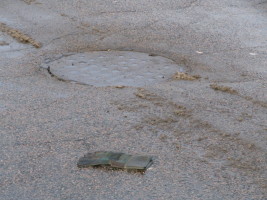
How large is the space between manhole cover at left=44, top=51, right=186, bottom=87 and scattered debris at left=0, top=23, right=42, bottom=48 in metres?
0.93

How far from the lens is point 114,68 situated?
7562mm

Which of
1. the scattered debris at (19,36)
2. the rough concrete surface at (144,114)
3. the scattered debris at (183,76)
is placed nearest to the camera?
the rough concrete surface at (144,114)

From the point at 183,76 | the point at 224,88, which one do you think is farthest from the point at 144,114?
the point at 183,76

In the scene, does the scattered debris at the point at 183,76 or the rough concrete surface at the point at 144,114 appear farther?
the scattered debris at the point at 183,76

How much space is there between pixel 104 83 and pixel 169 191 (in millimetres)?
2693

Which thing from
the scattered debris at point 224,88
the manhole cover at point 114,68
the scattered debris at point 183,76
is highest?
the scattered debris at point 224,88

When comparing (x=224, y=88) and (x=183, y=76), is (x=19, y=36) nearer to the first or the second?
(x=183, y=76)

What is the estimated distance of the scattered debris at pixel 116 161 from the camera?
16.1ft

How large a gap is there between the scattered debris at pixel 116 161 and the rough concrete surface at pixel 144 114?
68 mm

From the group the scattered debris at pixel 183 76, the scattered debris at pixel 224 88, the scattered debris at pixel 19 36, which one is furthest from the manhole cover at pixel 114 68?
the scattered debris at pixel 19 36

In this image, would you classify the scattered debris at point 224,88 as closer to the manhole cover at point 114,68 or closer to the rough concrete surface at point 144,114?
the rough concrete surface at point 144,114

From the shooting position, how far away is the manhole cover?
7140 mm

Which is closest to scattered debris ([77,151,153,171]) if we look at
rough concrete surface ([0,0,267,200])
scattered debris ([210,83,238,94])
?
rough concrete surface ([0,0,267,200])

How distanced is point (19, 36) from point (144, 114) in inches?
148
